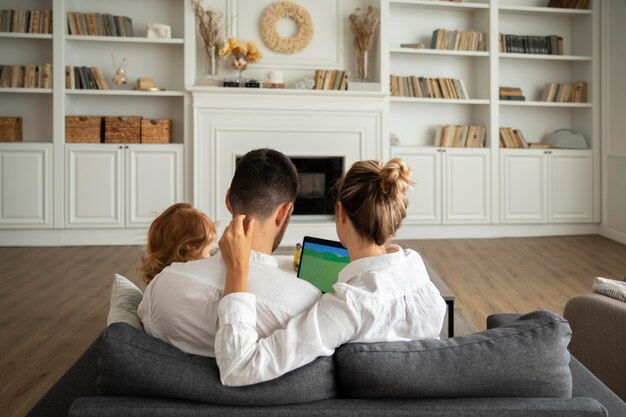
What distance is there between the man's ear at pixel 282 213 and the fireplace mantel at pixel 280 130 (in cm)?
467

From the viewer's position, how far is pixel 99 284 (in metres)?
4.91

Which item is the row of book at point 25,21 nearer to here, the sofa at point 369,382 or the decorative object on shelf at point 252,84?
the decorative object on shelf at point 252,84

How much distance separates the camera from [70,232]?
648 centimetres

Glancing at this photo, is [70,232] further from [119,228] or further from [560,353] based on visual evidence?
[560,353]

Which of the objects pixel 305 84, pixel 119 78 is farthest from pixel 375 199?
pixel 119 78

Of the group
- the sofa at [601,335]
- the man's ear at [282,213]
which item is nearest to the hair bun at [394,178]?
the man's ear at [282,213]

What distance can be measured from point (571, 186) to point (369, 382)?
20.5 ft

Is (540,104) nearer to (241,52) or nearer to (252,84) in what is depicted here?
(252,84)

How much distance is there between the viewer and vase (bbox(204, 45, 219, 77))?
6453mm

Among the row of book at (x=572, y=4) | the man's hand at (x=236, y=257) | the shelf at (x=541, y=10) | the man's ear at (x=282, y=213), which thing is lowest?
the man's hand at (x=236, y=257)

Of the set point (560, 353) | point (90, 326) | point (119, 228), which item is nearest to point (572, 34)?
point (119, 228)

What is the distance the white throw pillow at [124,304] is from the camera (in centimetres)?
171

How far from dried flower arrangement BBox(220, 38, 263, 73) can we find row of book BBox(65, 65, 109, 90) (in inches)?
43.9

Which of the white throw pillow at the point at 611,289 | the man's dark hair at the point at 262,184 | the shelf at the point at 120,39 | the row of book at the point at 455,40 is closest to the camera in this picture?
the man's dark hair at the point at 262,184
